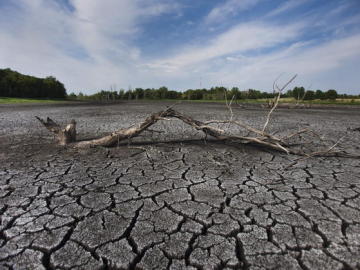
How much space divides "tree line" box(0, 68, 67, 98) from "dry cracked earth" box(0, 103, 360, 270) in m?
36.8

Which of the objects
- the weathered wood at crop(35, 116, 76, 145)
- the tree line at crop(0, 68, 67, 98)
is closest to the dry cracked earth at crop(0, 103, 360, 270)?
the weathered wood at crop(35, 116, 76, 145)

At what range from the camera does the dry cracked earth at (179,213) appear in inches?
54.2

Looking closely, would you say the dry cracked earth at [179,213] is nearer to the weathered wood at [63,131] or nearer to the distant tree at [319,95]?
the weathered wood at [63,131]

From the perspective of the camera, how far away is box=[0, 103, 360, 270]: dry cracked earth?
1.38 meters

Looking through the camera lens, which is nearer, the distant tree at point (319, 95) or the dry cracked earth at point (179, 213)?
the dry cracked earth at point (179, 213)

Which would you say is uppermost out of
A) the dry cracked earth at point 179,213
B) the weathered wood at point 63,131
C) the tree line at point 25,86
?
the tree line at point 25,86

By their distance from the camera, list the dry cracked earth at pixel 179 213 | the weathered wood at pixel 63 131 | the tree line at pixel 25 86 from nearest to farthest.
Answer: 1. the dry cracked earth at pixel 179 213
2. the weathered wood at pixel 63 131
3. the tree line at pixel 25 86

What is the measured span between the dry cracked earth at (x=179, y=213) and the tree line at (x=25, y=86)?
1449 inches

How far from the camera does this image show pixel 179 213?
1.89 metres

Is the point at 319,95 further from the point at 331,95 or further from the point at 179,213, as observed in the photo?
the point at 179,213

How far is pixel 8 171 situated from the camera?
9.33 feet

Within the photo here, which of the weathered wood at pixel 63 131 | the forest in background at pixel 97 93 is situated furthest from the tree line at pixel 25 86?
the weathered wood at pixel 63 131

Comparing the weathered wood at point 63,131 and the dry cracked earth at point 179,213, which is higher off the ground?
the weathered wood at point 63,131

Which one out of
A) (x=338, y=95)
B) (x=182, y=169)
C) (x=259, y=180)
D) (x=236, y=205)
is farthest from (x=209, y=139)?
(x=338, y=95)
